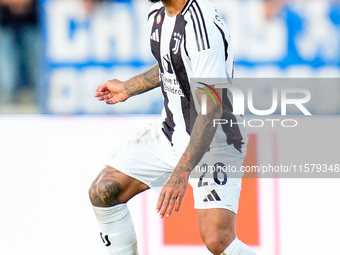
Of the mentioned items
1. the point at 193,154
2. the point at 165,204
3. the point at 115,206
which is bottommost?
the point at 115,206

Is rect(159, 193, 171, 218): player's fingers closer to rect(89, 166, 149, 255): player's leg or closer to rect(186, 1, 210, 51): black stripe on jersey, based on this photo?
rect(89, 166, 149, 255): player's leg

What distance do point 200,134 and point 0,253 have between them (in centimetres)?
157

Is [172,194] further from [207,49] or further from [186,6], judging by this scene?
[186,6]

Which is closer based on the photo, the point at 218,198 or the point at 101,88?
the point at 218,198

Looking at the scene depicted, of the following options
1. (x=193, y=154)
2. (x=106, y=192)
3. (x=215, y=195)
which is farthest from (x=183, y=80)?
(x=106, y=192)

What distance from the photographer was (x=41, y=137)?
436 cm

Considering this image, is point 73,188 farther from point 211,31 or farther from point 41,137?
point 211,31

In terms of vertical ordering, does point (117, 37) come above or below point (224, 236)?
above

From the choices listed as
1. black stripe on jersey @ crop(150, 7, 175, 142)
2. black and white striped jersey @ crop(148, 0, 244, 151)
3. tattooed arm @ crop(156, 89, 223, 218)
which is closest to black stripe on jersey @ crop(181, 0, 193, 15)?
black and white striped jersey @ crop(148, 0, 244, 151)

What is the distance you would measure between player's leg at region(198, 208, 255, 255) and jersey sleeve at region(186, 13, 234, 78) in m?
0.60

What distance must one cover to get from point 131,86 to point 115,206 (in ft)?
1.98

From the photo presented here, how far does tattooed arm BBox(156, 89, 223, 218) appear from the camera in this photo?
3123 millimetres

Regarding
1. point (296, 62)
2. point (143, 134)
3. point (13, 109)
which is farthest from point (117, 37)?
point (143, 134)

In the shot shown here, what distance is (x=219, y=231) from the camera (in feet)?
10.8
